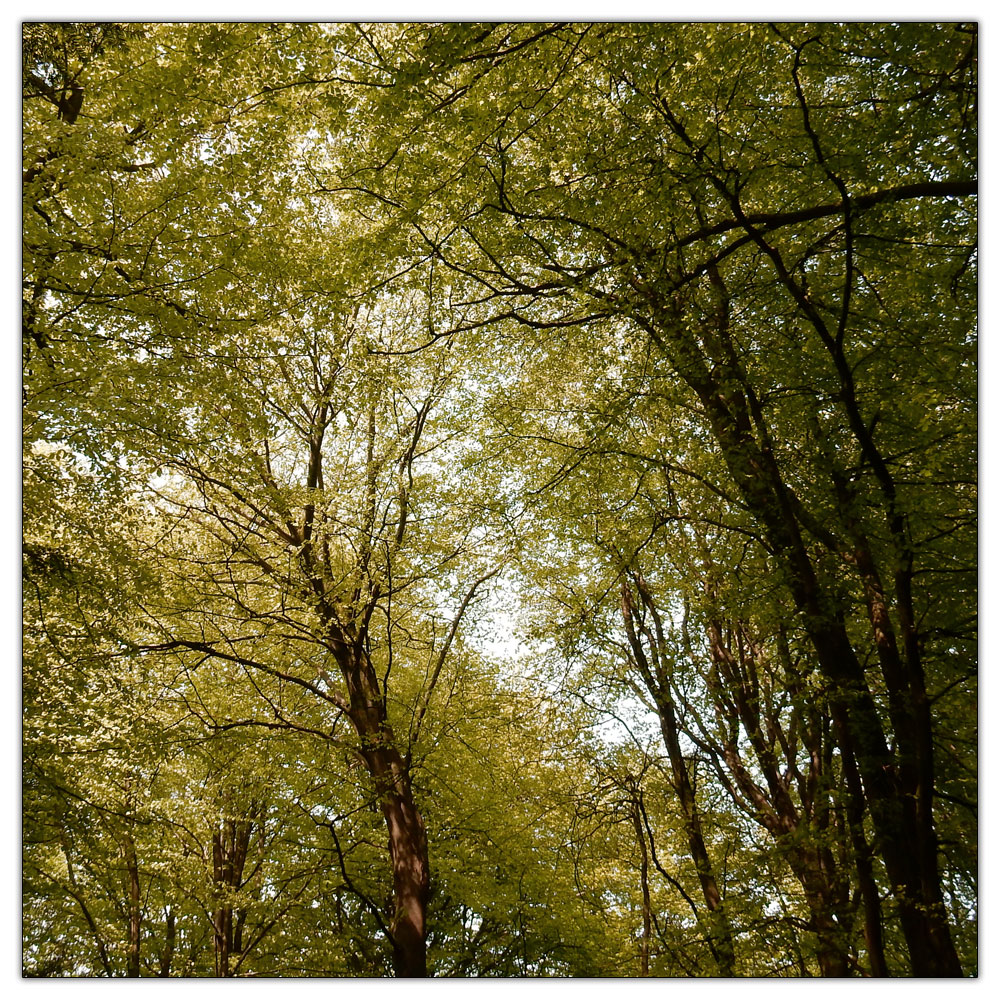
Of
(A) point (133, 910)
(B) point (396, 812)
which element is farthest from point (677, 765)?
(A) point (133, 910)

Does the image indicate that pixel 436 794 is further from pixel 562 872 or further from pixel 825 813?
pixel 825 813

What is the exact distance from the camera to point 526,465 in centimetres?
607

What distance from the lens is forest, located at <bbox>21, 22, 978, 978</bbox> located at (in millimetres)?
3121

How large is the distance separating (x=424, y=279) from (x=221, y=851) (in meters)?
8.26

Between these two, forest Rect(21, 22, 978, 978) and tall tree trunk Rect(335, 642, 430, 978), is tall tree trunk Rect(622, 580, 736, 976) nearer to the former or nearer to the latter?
forest Rect(21, 22, 978, 978)

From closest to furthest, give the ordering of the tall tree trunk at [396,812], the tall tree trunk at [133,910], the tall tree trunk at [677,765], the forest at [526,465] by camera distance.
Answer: the forest at [526,465]
the tall tree trunk at [396,812]
the tall tree trunk at [677,765]
the tall tree trunk at [133,910]

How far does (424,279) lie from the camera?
190 inches

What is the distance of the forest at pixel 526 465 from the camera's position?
312cm

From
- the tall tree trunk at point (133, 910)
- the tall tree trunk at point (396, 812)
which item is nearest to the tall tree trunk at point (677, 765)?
the tall tree trunk at point (396, 812)

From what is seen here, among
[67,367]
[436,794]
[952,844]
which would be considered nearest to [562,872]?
[436,794]

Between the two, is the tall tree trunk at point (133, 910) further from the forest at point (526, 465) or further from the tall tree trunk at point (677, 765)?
the tall tree trunk at point (677, 765)

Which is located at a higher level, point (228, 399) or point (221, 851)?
point (228, 399)

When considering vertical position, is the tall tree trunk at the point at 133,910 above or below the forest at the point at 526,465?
below


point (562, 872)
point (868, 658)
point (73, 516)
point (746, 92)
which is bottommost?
point (562, 872)
